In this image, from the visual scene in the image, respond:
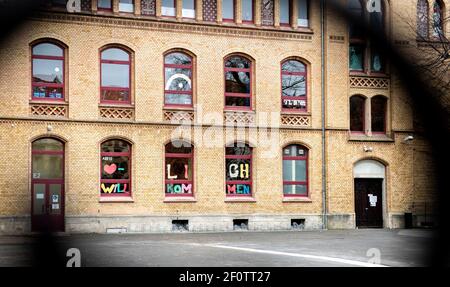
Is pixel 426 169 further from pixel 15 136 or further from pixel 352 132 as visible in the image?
pixel 352 132

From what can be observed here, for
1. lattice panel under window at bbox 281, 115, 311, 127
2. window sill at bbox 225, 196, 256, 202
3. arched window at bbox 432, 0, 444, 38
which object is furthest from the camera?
lattice panel under window at bbox 281, 115, 311, 127

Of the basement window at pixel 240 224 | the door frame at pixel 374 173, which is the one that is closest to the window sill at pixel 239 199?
the basement window at pixel 240 224

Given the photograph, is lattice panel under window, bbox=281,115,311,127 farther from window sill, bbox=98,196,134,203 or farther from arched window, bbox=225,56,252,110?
window sill, bbox=98,196,134,203

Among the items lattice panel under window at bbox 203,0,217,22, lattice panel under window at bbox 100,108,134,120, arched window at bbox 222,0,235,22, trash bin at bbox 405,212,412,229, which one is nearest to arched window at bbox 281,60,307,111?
arched window at bbox 222,0,235,22

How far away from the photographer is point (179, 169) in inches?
1123

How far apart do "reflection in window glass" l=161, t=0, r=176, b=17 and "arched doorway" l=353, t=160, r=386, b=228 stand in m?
11.3

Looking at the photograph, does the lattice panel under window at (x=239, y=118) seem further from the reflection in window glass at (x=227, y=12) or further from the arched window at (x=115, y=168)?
the arched window at (x=115, y=168)

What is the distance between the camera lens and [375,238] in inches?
942

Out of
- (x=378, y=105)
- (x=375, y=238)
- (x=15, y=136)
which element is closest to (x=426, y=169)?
(x=375, y=238)

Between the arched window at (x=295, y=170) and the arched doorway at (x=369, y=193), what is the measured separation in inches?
102

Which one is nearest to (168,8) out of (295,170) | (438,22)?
(295,170)

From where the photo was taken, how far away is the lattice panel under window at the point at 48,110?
26500 mm

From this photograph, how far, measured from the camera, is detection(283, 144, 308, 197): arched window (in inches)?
1185

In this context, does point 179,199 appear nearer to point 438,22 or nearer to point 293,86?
point 293,86
